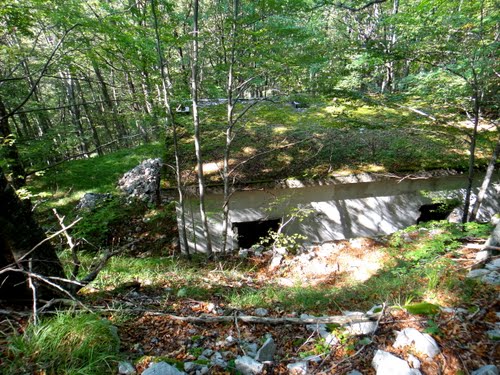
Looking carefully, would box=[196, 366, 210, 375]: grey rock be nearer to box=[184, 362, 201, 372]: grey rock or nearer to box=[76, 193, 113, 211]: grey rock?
box=[184, 362, 201, 372]: grey rock

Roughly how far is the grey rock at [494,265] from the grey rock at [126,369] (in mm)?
4309

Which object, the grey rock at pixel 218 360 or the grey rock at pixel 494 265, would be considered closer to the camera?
the grey rock at pixel 218 360

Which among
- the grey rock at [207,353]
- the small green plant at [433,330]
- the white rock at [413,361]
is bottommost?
the grey rock at [207,353]

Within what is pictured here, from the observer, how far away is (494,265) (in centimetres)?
348

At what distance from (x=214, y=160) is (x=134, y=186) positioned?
405 cm

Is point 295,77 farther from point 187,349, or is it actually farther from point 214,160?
point 187,349

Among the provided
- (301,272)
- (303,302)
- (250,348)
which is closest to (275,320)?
(250,348)

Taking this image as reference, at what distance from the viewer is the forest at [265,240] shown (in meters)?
2.09

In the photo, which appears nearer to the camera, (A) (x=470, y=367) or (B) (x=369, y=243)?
(A) (x=470, y=367)

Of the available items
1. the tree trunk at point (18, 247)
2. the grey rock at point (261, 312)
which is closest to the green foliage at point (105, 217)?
the tree trunk at point (18, 247)

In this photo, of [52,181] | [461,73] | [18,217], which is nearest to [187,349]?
[18,217]

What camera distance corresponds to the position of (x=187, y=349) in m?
2.24

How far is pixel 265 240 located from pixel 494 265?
12.0 ft

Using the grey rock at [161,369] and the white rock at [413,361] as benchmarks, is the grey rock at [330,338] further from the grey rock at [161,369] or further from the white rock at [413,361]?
the grey rock at [161,369]
